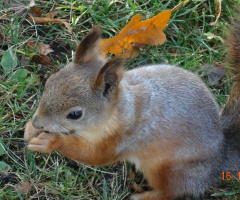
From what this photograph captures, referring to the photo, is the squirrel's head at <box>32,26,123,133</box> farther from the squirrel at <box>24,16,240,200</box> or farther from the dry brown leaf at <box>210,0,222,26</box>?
the dry brown leaf at <box>210,0,222,26</box>

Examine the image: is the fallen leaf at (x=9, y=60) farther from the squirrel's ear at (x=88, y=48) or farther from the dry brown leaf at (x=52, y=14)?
the squirrel's ear at (x=88, y=48)

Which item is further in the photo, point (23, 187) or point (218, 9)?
point (218, 9)

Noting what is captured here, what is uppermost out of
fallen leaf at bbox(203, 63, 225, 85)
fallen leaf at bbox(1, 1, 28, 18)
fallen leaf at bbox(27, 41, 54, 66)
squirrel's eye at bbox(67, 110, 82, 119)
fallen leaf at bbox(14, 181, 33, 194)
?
fallen leaf at bbox(1, 1, 28, 18)

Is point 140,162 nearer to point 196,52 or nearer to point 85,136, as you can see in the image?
point 85,136

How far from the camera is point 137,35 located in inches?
101

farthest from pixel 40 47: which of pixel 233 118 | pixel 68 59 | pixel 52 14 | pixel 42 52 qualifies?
pixel 233 118

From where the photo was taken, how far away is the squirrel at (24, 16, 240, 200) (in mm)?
1807

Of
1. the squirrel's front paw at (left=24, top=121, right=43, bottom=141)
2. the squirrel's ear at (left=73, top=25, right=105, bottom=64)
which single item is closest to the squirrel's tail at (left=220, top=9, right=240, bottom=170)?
the squirrel's ear at (left=73, top=25, right=105, bottom=64)

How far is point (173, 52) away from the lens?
2.77 m

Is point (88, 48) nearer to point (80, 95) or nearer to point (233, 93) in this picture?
point (80, 95)

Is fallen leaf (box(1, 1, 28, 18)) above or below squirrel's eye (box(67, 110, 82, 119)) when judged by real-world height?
above

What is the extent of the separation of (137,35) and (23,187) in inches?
41.6

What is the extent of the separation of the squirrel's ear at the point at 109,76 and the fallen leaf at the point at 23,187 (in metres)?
0.67

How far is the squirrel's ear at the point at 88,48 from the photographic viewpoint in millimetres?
1886
